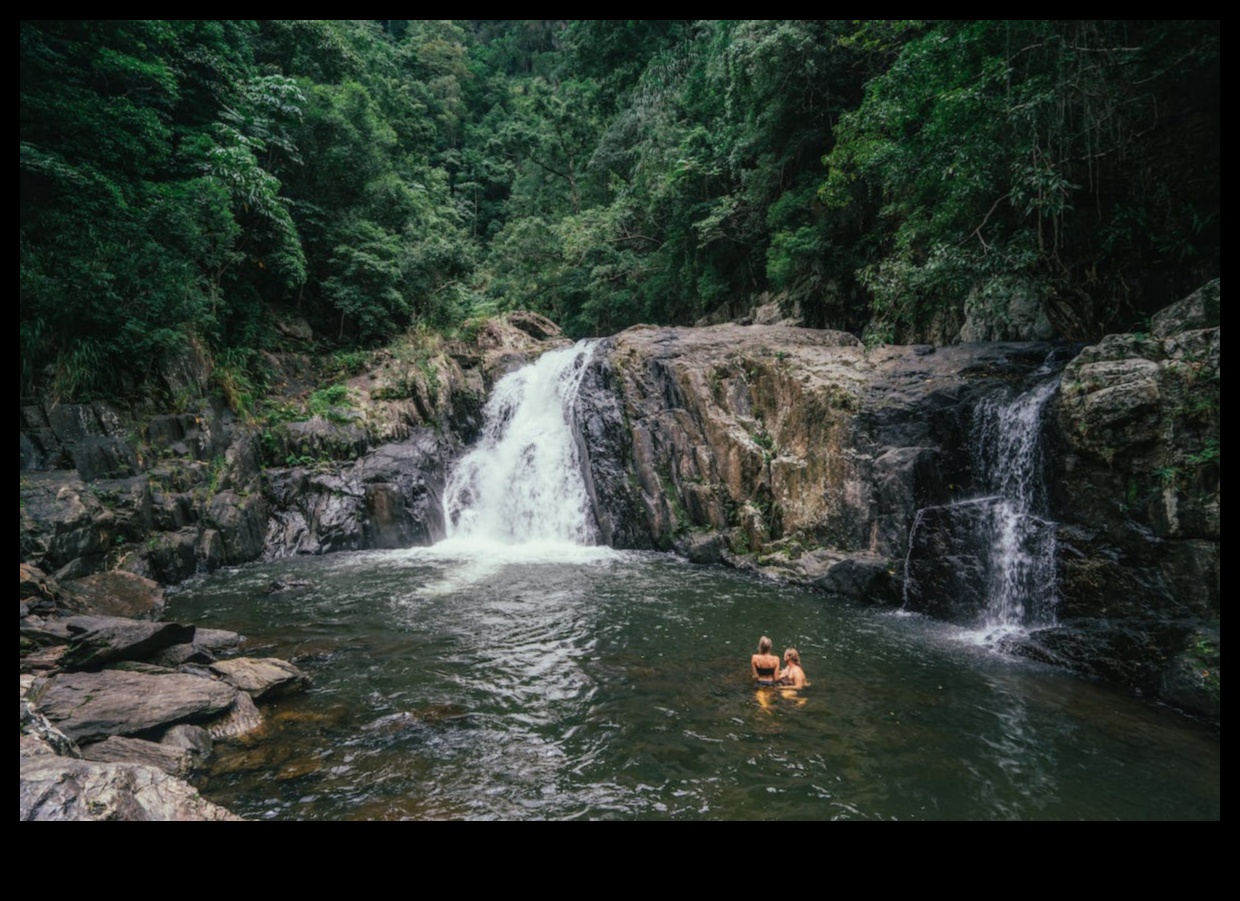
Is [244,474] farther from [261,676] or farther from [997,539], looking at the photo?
[997,539]

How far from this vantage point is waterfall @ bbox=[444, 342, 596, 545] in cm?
1551

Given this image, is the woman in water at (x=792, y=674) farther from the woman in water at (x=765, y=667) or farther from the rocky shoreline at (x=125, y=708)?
the rocky shoreline at (x=125, y=708)

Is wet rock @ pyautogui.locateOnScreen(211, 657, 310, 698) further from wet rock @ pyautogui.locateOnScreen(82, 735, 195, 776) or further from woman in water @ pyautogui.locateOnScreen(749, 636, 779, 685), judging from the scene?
woman in water @ pyautogui.locateOnScreen(749, 636, 779, 685)

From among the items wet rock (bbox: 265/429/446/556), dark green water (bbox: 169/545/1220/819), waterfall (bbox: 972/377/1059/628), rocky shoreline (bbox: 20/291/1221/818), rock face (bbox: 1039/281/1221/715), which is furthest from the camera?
wet rock (bbox: 265/429/446/556)

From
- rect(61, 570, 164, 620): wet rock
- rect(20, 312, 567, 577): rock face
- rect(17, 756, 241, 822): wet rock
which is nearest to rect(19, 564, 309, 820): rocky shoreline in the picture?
rect(17, 756, 241, 822): wet rock

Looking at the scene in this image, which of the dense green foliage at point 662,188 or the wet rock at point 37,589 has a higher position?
the dense green foliage at point 662,188

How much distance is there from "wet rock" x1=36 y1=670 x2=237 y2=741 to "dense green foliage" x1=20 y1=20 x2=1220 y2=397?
8.07 m

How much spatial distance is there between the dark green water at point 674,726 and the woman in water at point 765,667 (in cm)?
25

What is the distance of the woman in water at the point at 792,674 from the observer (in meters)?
6.84

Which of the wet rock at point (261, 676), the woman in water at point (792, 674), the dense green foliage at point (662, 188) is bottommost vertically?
the wet rock at point (261, 676)

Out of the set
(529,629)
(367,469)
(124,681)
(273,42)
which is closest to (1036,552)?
(529,629)

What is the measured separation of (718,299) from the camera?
71.6 ft

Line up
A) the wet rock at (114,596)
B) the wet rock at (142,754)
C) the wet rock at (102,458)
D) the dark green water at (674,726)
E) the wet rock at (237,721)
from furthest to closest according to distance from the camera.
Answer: the wet rock at (102,458)
the wet rock at (114,596)
the wet rock at (237,721)
the wet rock at (142,754)
the dark green water at (674,726)

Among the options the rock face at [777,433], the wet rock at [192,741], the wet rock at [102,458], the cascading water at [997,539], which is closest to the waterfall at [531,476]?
the rock face at [777,433]
